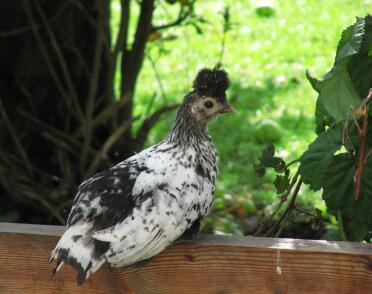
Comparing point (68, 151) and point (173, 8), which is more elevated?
point (173, 8)

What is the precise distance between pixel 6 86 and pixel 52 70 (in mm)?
335

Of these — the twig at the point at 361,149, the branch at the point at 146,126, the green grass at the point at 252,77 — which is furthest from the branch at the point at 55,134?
the twig at the point at 361,149

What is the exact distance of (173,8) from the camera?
7.85 meters

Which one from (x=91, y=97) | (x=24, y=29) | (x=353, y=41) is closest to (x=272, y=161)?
(x=353, y=41)

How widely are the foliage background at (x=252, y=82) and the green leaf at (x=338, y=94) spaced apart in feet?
4.47

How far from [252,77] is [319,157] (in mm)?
4433

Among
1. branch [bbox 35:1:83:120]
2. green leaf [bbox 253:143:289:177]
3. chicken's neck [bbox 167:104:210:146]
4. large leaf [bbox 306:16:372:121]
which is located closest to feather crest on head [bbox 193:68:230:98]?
chicken's neck [bbox 167:104:210:146]

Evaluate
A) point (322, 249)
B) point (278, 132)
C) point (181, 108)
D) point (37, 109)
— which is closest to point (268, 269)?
point (322, 249)

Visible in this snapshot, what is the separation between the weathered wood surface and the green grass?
6.33 feet

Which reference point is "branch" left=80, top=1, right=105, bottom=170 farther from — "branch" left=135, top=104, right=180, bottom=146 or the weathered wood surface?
the weathered wood surface

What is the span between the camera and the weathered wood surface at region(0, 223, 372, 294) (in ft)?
6.97

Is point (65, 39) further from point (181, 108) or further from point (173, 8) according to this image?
point (173, 8)

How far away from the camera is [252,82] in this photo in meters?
6.55

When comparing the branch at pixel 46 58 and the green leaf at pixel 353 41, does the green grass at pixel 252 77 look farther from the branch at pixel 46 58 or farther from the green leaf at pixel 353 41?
the green leaf at pixel 353 41
